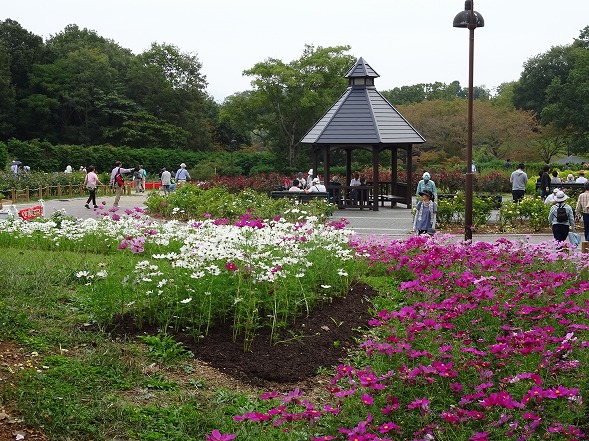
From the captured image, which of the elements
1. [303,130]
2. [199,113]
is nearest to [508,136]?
[303,130]

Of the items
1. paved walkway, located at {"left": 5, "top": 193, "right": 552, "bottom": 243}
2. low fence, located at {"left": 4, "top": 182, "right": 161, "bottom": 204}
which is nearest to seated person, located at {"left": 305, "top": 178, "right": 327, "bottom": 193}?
paved walkway, located at {"left": 5, "top": 193, "right": 552, "bottom": 243}

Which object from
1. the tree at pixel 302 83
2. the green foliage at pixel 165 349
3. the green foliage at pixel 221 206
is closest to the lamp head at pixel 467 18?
the green foliage at pixel 221 206

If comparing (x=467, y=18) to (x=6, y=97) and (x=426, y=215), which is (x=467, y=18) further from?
(x=6, y=97)

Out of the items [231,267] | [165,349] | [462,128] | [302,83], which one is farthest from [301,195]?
[462,128]

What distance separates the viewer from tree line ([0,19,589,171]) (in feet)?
149

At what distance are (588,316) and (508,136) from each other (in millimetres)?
44611

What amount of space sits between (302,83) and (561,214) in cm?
3393

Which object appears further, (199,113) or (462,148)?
(199,113)

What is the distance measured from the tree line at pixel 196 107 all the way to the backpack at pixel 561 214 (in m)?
32.4

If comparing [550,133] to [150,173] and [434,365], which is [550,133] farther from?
[434,365]

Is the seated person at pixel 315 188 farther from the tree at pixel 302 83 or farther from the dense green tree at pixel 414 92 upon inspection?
the dense green tree at pixel 414 92

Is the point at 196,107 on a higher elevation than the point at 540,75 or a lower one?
lower

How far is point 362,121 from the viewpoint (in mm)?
25000

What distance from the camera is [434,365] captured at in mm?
5000
